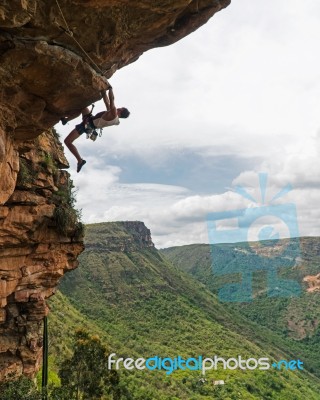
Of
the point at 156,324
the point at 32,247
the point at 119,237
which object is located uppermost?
the point at 119,237

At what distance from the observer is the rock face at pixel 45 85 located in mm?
7492

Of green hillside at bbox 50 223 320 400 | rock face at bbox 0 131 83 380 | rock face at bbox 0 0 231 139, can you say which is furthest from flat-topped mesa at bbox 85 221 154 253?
rock face at bbox 0 0 231 139

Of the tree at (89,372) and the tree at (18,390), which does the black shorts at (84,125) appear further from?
the tree at (89,372)

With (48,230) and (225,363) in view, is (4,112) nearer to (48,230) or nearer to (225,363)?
(48,230)

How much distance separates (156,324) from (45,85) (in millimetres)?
81041

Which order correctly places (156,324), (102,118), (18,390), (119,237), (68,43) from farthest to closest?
(119,237) → (156,324) → (18,390) → (102,118) → (68,43)

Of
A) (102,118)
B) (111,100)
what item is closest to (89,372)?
(102,118)

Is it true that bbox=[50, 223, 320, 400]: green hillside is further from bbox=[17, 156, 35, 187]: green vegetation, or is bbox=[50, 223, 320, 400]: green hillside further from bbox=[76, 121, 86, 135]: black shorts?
bbox=[76, 121, 86, 135]: black shorts

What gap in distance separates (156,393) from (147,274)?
60.2m

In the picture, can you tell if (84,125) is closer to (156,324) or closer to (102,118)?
(102,118)

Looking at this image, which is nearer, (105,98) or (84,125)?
(105,98)

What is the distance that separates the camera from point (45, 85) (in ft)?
27.9

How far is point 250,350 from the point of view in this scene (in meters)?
81.9

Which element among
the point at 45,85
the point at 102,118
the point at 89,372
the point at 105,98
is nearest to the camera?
the point at 45,85
